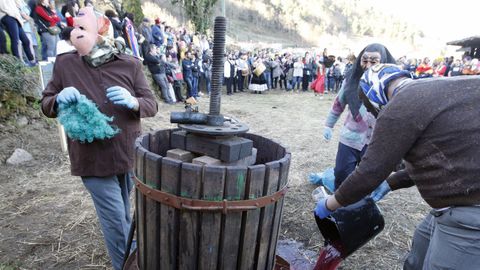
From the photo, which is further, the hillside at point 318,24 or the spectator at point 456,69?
the hillside at point 318,24

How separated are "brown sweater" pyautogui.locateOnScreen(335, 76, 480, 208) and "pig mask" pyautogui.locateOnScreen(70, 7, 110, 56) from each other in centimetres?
184

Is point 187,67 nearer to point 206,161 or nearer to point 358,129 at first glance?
point 358,129

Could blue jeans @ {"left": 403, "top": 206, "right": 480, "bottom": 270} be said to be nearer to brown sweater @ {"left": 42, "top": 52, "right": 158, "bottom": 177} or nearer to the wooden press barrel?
the wooden press barrel

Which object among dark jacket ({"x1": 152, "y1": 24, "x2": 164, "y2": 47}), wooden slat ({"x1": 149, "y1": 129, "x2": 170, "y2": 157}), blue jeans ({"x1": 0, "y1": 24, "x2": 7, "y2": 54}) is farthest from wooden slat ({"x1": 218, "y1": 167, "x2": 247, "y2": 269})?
dark jacket ({"x1": 152, "y1": 24, "x2": 164, "y2": 47})

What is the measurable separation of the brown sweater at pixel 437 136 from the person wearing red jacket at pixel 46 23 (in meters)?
7.76

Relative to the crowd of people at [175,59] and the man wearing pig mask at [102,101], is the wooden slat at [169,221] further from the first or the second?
the crowd of people at [175,59]

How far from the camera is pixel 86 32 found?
215 cm

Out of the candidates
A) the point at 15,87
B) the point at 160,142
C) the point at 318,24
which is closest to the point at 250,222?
the point at 160,142

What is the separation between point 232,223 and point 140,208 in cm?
58

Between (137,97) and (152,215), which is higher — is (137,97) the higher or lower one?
the higher one

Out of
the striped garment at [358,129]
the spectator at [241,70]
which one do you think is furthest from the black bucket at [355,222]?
the spectator at [241,70]

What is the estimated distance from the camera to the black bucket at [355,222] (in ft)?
6.78

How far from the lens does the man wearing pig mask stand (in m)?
2.17

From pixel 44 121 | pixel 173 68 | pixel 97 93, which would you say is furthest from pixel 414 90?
pixel 173 68
